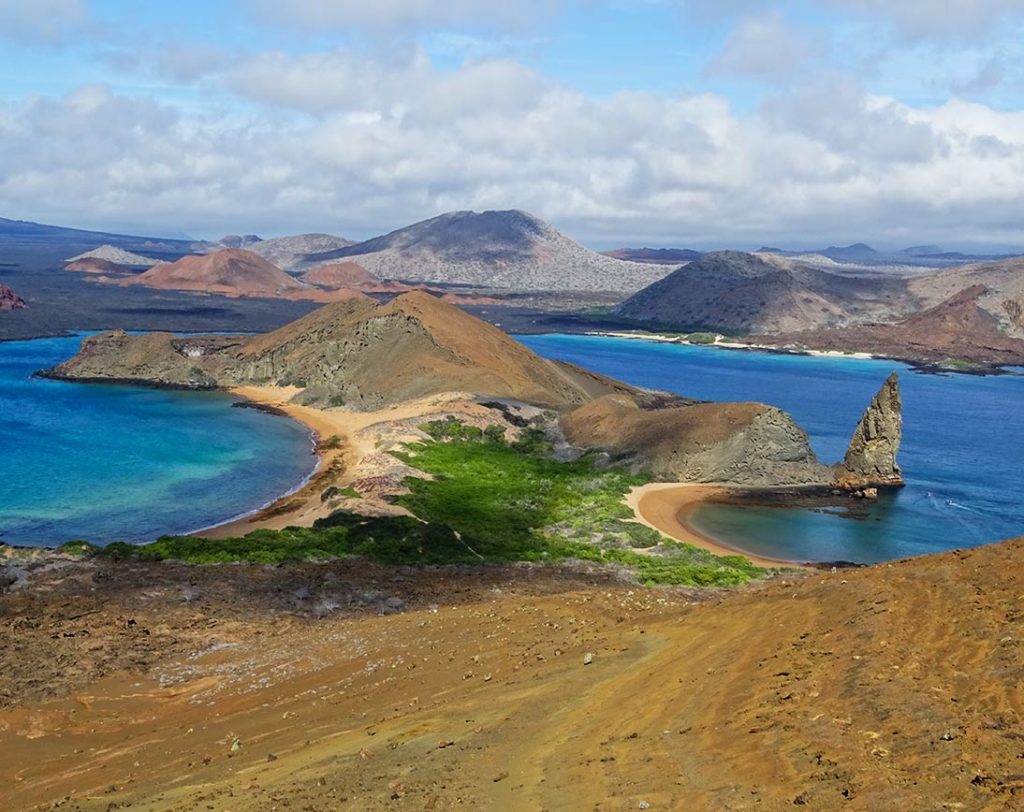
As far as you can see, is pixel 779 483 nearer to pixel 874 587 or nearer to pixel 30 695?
pixel 874 587

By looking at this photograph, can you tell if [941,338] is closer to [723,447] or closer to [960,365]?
[960,365]

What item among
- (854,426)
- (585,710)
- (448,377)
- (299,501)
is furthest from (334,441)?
(585,710)

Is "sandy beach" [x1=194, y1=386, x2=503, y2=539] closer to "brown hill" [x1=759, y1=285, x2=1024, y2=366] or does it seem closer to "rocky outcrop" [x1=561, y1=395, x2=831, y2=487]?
"rocky outcrop" [x1=561, y1=395, x2=831, y2=487]

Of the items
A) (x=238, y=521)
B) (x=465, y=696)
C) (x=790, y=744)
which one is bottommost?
(x=238, y=521)

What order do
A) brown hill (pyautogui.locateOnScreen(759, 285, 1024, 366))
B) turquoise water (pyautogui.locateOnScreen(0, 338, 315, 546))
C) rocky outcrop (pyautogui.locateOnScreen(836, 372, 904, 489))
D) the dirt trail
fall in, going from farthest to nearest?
brown hill (pyautogui.locateOnScreen(759, 285, 1024, 366))
rocky outcrop (pyautogui.locateOnScreen(836, 372, 904, 489))
turquoise water (pyautogui.locateOnScreen(0, 338, 315, 546))
the dirt trail

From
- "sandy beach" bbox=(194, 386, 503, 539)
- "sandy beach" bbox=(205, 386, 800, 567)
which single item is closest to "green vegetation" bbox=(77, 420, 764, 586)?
"sandy beach" bbox=(205, 386, 800, 567)

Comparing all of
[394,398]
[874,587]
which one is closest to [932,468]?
[394,398]

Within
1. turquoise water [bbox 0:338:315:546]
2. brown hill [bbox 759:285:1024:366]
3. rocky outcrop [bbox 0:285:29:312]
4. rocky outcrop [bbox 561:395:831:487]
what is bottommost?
turquoise water [bbox 0:338:315:546]
